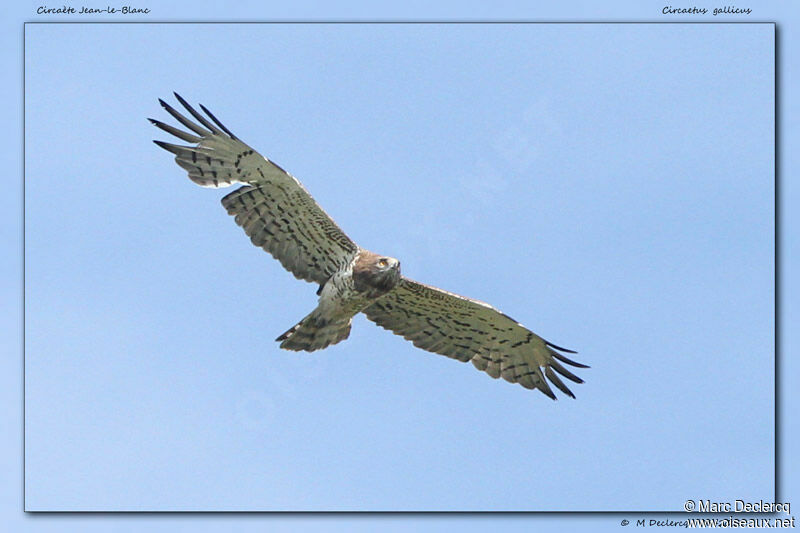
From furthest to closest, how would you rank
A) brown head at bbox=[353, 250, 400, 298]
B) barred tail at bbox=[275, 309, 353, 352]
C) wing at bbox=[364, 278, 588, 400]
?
wing at bbox=[364, 278, 588, 400], barred tail at bbox=[275, 309, 353, 352], brown head at bbox=[353, 250, 400, 298]

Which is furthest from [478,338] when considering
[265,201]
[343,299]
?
[265,201]

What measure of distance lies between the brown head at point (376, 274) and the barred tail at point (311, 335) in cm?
67

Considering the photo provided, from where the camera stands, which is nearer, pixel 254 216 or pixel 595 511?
pixel 595 511

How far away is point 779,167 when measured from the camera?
39.0 feet

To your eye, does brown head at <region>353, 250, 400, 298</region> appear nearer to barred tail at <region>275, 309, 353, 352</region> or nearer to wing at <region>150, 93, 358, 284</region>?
wing at <region>150, 93, 358, 284</region>

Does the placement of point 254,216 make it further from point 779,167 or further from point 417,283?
point 779,167

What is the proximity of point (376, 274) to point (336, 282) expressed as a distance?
0.62m

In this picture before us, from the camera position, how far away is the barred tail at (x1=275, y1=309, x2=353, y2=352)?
12.4 m

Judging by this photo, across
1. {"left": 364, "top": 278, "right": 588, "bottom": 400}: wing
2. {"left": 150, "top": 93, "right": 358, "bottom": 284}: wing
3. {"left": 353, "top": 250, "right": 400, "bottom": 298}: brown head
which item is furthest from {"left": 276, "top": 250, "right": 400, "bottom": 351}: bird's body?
{"left": 364, "top": 278, "right": 588, "bottom": 400}: wing

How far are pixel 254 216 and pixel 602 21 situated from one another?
399cm

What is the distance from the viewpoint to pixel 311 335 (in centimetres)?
1245

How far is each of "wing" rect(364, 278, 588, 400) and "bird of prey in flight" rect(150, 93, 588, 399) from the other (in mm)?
11

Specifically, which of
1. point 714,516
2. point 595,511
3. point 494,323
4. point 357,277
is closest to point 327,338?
point 357,277

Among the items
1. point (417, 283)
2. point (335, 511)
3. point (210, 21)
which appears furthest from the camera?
point (417, 283)
